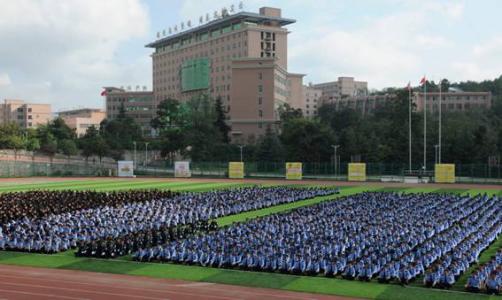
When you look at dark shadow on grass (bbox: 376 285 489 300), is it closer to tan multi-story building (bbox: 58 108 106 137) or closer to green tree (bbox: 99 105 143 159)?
green tree (bbox: 99 105 143 159)

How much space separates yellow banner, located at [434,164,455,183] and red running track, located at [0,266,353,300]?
41.9 metres

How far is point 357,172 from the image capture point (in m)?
59.5

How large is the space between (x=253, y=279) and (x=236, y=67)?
8529 cm

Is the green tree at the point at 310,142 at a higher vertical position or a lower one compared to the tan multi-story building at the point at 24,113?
lower

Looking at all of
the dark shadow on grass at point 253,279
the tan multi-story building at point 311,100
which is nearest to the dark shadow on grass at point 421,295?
the dark shadow on grass at point 253,279

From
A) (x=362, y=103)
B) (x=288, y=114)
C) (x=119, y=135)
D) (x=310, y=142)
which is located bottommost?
(x=310, y=142)

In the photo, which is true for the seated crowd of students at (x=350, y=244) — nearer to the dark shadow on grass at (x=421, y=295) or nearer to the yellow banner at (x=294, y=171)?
the dark shadow on grass at (x=421, y=295)

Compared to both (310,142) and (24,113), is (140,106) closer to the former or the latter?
(24,113)

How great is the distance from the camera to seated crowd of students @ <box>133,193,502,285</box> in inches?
734

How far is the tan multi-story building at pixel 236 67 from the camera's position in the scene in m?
101

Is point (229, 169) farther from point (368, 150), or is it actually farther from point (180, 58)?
point (180, 58)

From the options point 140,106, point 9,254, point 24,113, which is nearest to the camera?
point 9,254

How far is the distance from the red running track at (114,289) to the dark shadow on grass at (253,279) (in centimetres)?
50

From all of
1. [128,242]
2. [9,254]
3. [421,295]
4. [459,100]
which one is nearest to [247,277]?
[421,295]
